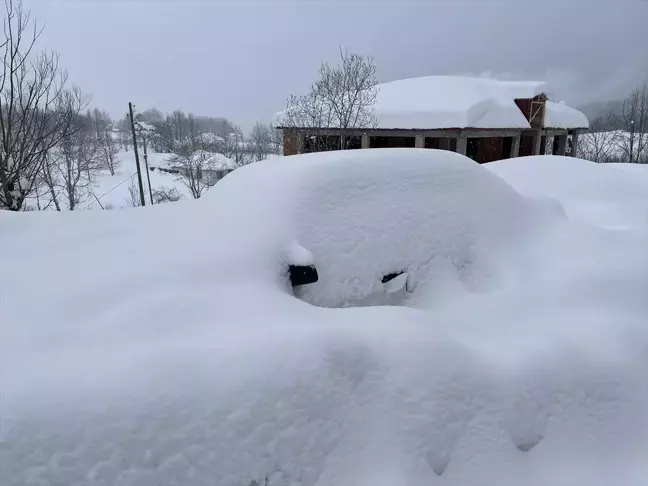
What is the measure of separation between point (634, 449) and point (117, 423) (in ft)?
9.73

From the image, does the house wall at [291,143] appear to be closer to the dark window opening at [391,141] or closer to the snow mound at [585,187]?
the dark window opening at [391,141]

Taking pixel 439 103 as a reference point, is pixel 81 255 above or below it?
below

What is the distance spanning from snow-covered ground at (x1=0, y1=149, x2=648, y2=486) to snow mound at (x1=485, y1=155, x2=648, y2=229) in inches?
46.9

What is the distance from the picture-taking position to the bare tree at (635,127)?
77.3ft

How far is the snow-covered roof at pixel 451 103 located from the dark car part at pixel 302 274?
14.0m

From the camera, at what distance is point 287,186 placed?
11.5ft

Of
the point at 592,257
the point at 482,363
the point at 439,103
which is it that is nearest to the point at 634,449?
the point at 482,363

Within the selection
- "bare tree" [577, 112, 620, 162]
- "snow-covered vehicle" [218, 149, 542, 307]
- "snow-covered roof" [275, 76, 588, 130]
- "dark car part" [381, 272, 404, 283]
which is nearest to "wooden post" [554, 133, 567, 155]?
"snow-covered roof" [275, 76, 588, 130]

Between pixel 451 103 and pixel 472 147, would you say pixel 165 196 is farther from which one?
pixel 472 147

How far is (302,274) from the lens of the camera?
3.00 meters

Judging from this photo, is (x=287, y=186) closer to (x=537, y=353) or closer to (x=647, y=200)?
(x=537, y=353)

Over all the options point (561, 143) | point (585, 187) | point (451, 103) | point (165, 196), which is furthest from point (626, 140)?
point (165, 196)

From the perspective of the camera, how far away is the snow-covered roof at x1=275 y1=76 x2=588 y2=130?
52.4 feet

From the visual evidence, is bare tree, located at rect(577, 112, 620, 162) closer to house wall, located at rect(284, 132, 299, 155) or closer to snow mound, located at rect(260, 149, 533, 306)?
house wall, located at rect(284, 132, 299, 155)
